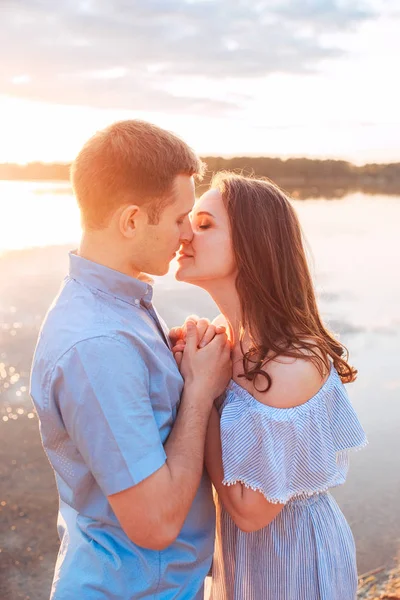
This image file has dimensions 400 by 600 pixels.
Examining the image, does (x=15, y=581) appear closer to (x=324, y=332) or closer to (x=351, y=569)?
(x=351, y=569)

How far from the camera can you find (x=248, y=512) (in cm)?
238

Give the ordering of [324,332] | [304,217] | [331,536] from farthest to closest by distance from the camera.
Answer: [304,217]
[324,332]
[331,536]

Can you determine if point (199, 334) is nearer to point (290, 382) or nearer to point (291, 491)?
point (290, 382)

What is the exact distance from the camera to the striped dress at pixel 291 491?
235cm

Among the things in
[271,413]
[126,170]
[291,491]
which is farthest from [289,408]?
[126,170]

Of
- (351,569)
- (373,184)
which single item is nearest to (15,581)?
(351,569)

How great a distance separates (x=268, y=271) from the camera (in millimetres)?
2645

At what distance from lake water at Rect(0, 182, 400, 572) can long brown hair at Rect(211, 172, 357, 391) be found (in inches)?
9.6

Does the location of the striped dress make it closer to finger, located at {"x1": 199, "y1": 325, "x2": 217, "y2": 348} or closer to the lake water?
finger, located at {"x1": 199, "y1": 325, "x2": 217, "y2": 348}

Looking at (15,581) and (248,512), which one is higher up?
(248,512)

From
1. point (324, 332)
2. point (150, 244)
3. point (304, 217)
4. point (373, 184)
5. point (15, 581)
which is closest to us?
point (150, 244)

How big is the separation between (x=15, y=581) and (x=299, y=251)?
3.34 meters

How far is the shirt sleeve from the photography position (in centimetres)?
189

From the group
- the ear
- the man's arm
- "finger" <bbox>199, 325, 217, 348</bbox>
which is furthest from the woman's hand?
the ear
